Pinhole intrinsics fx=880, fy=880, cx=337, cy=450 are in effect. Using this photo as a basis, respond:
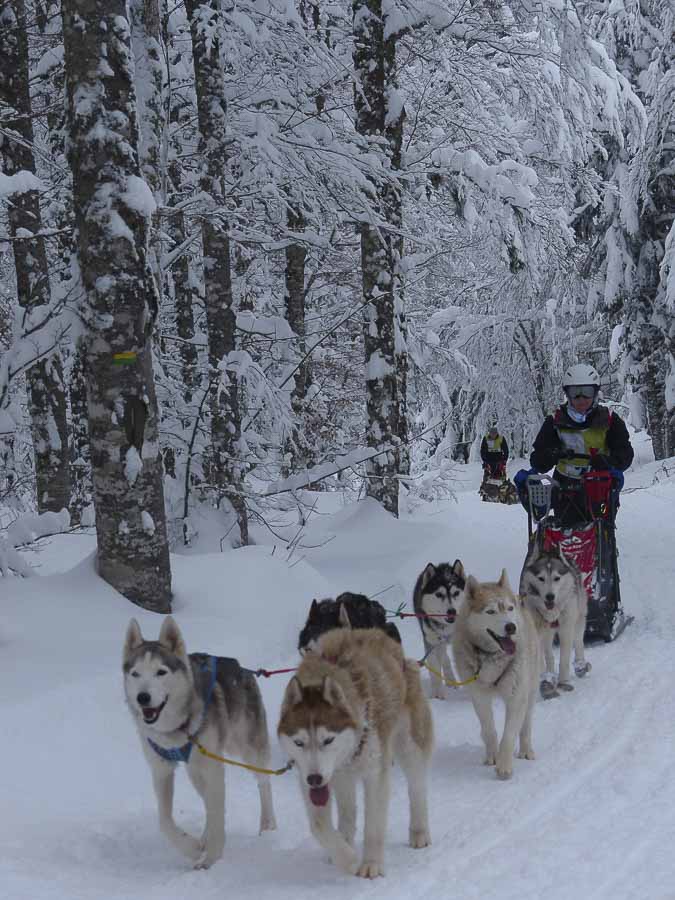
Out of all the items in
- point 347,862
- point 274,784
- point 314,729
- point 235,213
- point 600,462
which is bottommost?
point 274,784

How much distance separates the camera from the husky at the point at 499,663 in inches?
193

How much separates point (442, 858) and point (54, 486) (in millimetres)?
6713

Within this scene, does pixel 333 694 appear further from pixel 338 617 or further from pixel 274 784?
pixel 338 617

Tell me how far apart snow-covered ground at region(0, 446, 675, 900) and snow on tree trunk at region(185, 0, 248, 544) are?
1102mm

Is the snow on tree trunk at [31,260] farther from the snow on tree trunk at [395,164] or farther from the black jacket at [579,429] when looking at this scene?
the black jacket at [579,429]

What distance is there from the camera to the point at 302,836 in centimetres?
417

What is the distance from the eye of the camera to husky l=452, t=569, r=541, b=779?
4.90 meters

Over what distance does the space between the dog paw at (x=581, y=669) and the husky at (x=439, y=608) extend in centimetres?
96

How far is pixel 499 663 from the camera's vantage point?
498 centimetres

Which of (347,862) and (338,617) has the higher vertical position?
(338,617)

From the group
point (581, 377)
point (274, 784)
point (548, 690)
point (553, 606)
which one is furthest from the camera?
point (581, 377)

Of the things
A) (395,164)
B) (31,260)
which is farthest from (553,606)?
(395,164)

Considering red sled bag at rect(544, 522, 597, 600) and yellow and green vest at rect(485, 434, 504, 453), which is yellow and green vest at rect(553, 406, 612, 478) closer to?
red sled bag at rect(544, 522, 597, 600)

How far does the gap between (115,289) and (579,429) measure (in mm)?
4113
